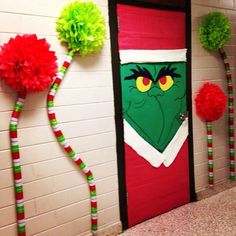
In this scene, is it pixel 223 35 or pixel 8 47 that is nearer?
pixel 8 47

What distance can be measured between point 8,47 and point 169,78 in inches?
59.0

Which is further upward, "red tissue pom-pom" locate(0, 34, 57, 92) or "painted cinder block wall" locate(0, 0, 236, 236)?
"red tissue pom-pom" locate(0, 34, 57, 92)

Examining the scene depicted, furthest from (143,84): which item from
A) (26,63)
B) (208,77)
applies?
(26,63)

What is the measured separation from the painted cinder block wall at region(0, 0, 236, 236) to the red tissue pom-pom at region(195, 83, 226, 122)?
40.5 inches

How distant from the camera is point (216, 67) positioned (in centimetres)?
322

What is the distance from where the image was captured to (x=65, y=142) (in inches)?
86.5

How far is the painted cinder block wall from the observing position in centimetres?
198

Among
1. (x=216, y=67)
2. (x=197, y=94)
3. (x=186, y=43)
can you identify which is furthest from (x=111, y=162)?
(x=216, y=67)

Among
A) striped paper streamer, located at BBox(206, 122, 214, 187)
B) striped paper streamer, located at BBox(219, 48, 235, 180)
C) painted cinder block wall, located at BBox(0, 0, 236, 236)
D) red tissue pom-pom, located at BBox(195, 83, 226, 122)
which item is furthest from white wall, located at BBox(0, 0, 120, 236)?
striped paper streamer, located at BBox(219, 48, 235, 180)

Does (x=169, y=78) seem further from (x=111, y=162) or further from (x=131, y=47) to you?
(x=111, y=162)

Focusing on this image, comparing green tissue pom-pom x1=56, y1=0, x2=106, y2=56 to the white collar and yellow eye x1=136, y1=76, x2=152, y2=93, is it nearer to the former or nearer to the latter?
yellow eye x1=136, y1=76, x2=152, y2=93

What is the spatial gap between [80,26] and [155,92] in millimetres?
967

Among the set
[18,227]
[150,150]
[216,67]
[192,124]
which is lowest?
[18,227]

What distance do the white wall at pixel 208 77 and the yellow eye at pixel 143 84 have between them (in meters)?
0.61
